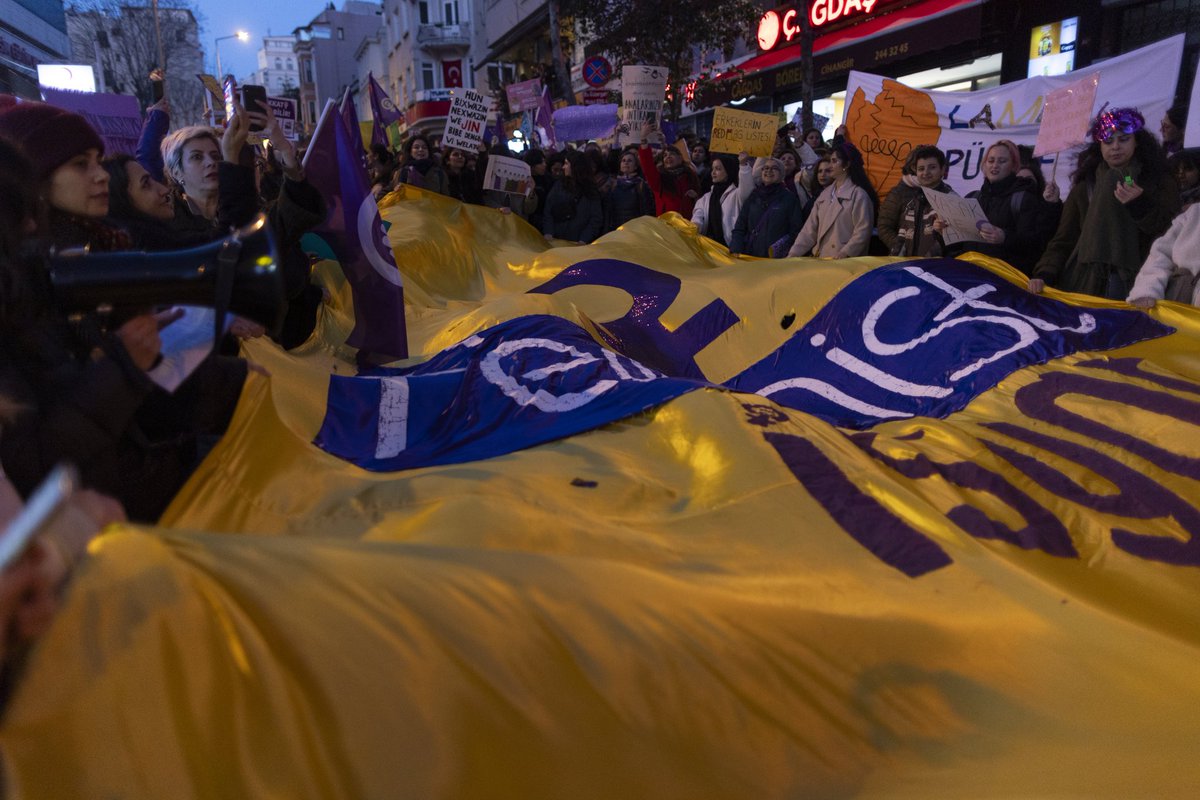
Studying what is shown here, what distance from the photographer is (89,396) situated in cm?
148

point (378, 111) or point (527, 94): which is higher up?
point (527, 94)

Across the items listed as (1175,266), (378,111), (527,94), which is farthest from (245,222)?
(527,94)

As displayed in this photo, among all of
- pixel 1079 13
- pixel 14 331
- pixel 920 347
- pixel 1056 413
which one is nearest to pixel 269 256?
pixel 14 331

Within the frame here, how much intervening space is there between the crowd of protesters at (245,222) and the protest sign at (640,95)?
2.66 ft

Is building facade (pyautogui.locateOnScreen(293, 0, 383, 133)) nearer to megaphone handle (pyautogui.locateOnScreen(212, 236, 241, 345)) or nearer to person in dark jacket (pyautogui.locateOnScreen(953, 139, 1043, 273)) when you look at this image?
person in dark jacket (pyautogui.locateOnScreen(953, 139, 1043, 273))

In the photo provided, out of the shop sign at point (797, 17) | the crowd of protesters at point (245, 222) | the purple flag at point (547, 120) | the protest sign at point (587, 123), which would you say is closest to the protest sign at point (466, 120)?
the crowd of protesters at point (245, 222)

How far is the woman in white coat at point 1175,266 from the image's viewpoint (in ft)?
11.2

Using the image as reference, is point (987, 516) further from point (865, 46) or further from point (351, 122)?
point (865, 46)

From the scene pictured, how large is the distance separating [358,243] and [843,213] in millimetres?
3215

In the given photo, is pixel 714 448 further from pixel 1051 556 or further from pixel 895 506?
pixel 1051 556

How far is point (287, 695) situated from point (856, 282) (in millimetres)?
3214

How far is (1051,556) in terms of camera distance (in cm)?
210

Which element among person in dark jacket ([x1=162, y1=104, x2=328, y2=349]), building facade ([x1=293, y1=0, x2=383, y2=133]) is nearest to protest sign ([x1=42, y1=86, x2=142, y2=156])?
person in dark jacket ([x1=162, y1=104, x2=328, y2=349])

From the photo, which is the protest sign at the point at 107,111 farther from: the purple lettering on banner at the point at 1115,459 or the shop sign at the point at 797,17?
the shop sign at the point at 797,17
